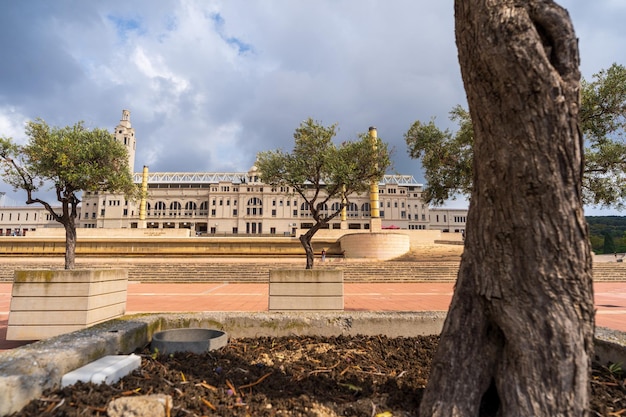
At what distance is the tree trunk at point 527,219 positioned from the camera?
1.77 meters

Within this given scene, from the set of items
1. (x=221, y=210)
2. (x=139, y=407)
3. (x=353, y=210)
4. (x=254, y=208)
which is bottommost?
(x=139, y=407)

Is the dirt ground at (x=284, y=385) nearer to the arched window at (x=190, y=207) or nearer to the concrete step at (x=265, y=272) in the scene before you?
the concrete step at (x=265, y=272)

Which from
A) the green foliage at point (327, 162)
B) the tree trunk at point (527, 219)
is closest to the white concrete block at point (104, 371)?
the tree trunk at point (527, 219)

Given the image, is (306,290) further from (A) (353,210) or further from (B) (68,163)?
(A) (353,210)

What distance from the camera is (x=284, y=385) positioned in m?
2.49

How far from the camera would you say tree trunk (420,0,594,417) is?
1.77 m

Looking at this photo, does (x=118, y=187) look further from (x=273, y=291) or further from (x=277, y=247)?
(x=277, y=247)

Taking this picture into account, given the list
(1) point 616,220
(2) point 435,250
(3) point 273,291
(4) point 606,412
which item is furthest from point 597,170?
(1) point 616,220

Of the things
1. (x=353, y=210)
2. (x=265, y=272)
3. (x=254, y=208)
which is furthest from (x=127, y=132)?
(x=265, y=272)

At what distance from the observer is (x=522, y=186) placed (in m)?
1.82

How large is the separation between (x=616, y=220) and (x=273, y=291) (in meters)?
146

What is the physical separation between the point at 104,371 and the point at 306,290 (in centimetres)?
414

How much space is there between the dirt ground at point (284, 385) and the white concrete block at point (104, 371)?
58 millimetres

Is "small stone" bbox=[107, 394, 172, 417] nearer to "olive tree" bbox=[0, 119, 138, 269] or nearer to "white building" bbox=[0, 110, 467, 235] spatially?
"olive tree" bbox=[0, 119, 138, 269]
